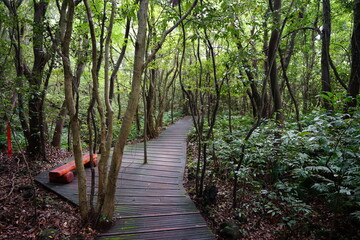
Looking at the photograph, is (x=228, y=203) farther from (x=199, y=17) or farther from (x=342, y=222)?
(x=199, y=17)

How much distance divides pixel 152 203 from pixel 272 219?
262 cm

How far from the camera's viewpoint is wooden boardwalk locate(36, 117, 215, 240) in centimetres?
338

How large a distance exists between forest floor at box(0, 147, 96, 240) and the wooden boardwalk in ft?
0.85

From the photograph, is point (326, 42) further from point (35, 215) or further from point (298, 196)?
point (35, 215)

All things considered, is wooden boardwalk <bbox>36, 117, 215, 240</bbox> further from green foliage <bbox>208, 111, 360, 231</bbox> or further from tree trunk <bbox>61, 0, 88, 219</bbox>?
green foliage <bbox>208, 111, 360, 231</bbox>

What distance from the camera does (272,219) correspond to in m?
3.95

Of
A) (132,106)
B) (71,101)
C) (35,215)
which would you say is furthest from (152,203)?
(71,101)

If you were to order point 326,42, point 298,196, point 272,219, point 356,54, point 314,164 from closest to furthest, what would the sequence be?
point 314,164 < point 272,219 < point 298,196 < point 356,54 < point 326,42

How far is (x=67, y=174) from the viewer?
4.88 m

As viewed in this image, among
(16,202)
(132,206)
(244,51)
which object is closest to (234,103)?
(244,51)

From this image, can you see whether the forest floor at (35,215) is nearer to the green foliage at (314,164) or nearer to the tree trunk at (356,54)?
the green foliage at (314,164)

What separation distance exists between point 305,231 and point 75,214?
14.5 ft

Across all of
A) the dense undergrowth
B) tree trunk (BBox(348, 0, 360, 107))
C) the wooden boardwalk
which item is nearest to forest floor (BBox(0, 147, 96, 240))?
the wooden boardwalk

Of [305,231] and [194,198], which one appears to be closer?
[305,231]
